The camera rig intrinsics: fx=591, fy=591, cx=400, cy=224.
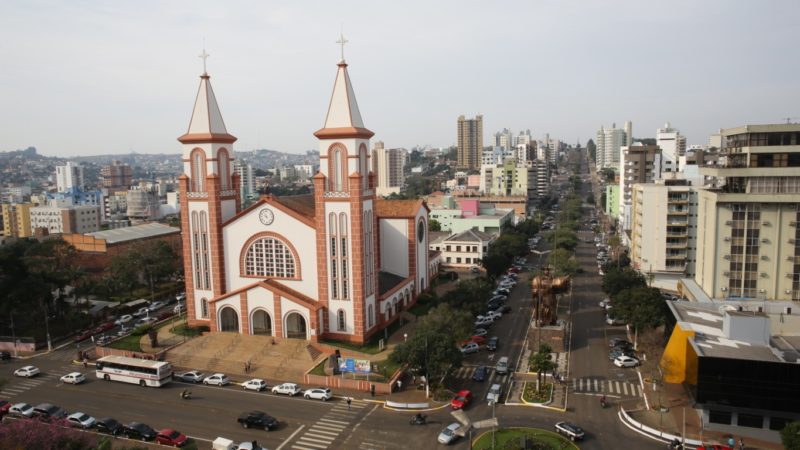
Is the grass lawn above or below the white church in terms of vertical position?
below

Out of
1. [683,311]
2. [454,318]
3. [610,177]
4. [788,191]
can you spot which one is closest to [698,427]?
[683,311]

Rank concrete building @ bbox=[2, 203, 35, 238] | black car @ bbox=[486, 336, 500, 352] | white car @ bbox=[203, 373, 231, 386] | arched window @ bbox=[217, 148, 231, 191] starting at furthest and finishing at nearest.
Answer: concrete building @ bbox=[2, 203, 35, 238]
arched window @ bbox=[217, 148, 231, 191]
black car @ bbox=[486, 336, 500, 352]
white car @ bbox=[203, 373, 231, 386]

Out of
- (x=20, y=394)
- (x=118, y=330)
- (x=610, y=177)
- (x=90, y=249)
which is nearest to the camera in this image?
(x=20, y=394)

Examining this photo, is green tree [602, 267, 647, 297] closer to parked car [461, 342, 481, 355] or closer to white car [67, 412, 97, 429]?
parked car [461, 342, 481, 355]

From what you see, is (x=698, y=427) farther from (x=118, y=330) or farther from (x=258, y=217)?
(x=118, y=330)

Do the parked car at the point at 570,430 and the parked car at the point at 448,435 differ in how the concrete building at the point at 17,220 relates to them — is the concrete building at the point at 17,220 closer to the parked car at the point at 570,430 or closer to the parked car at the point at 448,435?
the parked car at the point at 448,435

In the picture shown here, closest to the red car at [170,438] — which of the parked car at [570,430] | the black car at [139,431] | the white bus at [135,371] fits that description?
the black car at [139,431]

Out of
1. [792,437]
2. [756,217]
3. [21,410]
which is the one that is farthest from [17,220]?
[792,437]

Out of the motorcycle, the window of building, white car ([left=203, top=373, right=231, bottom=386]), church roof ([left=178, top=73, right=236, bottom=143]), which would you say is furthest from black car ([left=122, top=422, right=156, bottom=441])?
church roof ([left=178, top=73, right=236, bottom=143])
